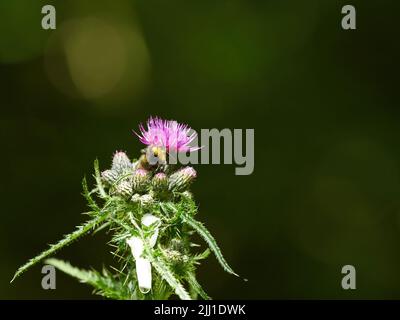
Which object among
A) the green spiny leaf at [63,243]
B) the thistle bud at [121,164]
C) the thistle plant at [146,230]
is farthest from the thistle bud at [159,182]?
the green spiny leaf at [63,243]

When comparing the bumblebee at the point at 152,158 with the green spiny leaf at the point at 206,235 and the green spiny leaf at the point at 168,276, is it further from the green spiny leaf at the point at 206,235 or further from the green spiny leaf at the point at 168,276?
the green spiny leaf at the point at 168,276

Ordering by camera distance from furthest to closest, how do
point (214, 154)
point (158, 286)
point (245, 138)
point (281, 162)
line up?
point (281, 162), point (245, 138), point (214, 154), point (158, 286)

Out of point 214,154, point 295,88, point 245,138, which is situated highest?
point 295,88

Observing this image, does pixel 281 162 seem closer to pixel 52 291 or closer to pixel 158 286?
pixel 52 291

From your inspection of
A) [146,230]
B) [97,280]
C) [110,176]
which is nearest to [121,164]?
[110,176]

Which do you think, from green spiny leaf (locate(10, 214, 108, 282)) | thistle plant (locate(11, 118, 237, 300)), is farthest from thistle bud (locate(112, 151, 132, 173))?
green spiny leaf (locate(10, 214, 108, 282))

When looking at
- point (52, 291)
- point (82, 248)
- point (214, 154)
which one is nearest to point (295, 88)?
point (82, 248)

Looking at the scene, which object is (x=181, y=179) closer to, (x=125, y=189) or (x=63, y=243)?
(x=125, y=189)
